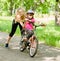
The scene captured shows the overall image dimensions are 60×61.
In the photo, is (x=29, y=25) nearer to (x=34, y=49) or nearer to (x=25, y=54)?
(x=34, y=49)

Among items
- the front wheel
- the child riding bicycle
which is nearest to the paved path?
the front wheel

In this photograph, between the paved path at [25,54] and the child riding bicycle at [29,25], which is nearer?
the paved path at [25,54]

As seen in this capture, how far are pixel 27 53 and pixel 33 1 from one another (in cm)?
671

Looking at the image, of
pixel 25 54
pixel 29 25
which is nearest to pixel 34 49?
pixel 25 54

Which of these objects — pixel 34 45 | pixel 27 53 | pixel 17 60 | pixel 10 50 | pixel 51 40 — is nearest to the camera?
pixel 17 60

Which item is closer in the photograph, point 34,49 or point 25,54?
point 34,49

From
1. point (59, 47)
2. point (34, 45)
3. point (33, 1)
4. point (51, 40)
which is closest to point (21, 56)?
point (34, 45)

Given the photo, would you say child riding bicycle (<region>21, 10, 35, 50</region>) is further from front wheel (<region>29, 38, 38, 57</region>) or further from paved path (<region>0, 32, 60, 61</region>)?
paved path (<region>0, 32, 60, 61</region>)

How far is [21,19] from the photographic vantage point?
33.0 feet

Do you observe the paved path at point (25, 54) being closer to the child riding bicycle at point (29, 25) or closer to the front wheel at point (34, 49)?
the front wheel at point (34, 49)

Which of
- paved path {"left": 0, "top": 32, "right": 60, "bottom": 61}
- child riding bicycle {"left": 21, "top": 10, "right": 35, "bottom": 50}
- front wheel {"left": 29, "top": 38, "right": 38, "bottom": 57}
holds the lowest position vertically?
paved path {"left": 0, "top": 32, "right": 60, "bottom": 61}

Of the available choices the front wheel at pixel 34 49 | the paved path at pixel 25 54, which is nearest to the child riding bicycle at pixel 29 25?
the front wheel at pixel 34 49

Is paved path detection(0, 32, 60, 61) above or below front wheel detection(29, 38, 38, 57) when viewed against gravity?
below

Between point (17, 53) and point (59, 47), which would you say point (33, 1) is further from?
point (17, 53)
